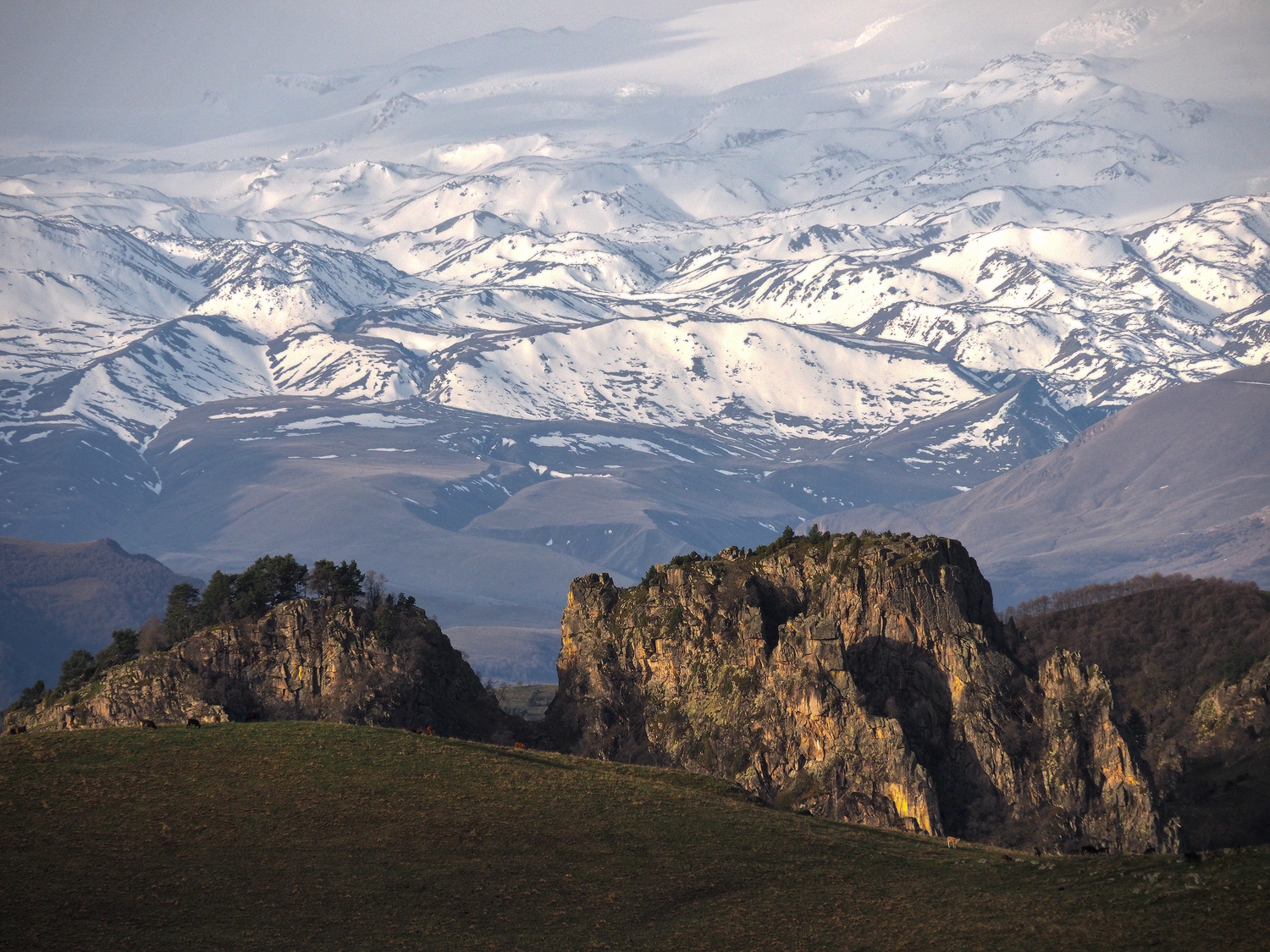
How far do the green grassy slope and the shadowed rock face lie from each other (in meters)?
53.7

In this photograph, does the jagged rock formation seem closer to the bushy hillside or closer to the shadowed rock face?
the shadowed rock face

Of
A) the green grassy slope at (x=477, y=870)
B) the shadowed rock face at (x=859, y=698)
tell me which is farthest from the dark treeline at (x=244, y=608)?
the green grassy slope at (x=477, y=870)

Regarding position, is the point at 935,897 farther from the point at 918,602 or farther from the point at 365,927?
the point at 918,602

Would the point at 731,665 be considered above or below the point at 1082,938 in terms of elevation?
above

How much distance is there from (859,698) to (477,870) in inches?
3235

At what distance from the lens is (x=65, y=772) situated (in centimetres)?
8556

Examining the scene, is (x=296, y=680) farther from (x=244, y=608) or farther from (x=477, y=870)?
(x=477, y=870)

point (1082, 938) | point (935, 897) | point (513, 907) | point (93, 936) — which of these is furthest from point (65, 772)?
point (1082, 938)

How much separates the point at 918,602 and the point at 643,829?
255ft

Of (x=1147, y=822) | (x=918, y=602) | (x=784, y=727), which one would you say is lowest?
(x=1147, y=822)

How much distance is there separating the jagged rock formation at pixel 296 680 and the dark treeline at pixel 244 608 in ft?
4.14

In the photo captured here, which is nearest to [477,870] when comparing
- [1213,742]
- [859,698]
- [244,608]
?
[859,698]

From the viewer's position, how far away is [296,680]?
159125 millimetres

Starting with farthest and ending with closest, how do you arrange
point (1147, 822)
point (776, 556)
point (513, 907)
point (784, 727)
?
1. point (776, 556)
2. point (784, 727)
3. point (1147, 822)
4. point (513, 907)
